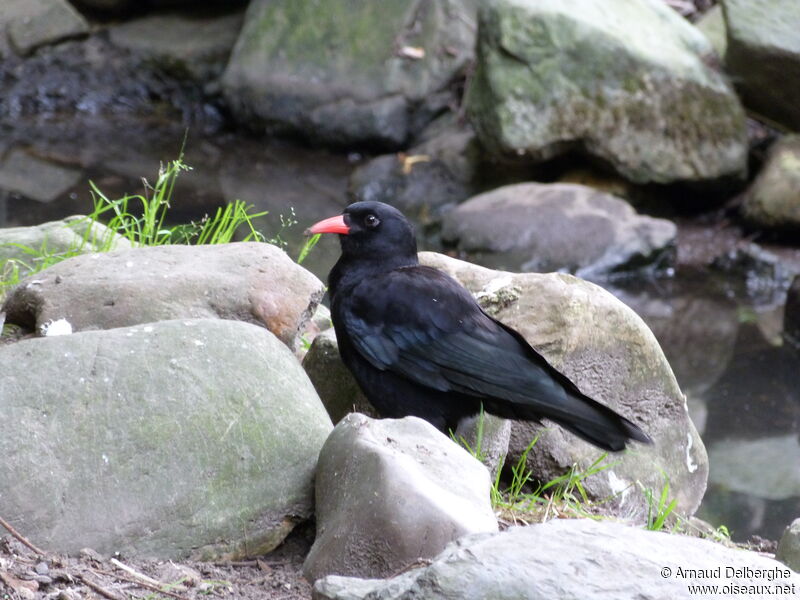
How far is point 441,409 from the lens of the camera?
12.2 ft

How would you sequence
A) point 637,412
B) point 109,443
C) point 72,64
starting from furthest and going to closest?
point 72,64, point 637,412, point 109,443

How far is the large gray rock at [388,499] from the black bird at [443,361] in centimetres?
65

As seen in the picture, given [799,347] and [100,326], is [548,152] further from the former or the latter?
[100,326]

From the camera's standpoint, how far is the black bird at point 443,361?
11.5 ft

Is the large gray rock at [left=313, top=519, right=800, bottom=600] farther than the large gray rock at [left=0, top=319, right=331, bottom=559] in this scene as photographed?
No

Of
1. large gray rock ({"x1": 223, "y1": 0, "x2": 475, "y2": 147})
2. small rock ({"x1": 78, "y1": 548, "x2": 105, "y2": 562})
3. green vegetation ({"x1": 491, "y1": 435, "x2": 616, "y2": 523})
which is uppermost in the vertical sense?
small rock ({"x1": 78, "y1": 548, "x2": 105, "y2": 562})

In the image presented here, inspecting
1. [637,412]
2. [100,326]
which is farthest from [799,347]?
[100,326]

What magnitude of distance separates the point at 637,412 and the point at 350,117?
7.02 m

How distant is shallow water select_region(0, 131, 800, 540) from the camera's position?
228 inches

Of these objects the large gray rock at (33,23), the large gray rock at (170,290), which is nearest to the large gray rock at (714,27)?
the large gray rock at (33,23)

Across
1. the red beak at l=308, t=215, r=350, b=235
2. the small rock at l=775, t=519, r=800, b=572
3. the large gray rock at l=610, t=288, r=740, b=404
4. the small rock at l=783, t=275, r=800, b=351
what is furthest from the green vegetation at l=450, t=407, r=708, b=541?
the small rock at l=783, t=275, r=800, b=351

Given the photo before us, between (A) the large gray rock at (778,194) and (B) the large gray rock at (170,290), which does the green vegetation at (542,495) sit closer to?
(B) the large gray rock at (170,290)

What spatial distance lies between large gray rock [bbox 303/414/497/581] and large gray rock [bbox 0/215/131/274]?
189 centimetres

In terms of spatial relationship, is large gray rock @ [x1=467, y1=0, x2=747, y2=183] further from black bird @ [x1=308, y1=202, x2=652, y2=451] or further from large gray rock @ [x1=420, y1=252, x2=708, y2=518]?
black bird @ [x1=308, y1=202, x2=652, y2=451]
